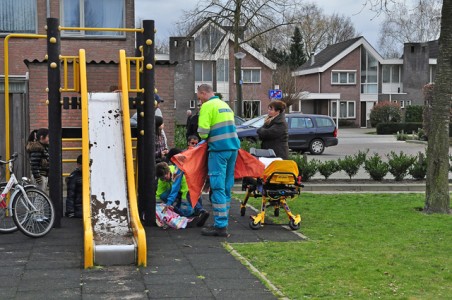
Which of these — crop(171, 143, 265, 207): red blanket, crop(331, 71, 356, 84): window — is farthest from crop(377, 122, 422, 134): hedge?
crop(171, 143, 265, 207): red blanket

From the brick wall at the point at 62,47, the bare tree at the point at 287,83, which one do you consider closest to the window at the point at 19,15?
the brick wall at the point at 62,47

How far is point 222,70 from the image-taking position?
63.8 meters

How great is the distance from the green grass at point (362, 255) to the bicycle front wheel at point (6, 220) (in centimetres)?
304

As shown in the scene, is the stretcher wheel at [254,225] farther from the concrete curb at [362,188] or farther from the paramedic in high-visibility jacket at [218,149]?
the concrete curb at [362,188]

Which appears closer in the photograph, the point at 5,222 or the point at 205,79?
the point at 5,222

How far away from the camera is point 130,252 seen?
7.40 m

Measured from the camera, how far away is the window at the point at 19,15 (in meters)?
17.8

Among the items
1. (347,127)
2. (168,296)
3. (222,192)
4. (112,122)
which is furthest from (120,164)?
(347,127)

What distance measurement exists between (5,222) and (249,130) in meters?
17.9

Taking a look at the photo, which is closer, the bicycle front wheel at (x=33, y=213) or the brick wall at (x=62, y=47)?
the bicycle front wheel at (x=33, y=213)

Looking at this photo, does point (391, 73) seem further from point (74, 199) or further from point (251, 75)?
point (74, 199)

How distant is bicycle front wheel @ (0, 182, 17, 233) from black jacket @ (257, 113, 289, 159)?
4.07 metres

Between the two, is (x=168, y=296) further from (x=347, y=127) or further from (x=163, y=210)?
(x=347, y=127)

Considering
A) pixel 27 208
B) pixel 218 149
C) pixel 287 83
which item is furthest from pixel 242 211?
pixel 287 83
